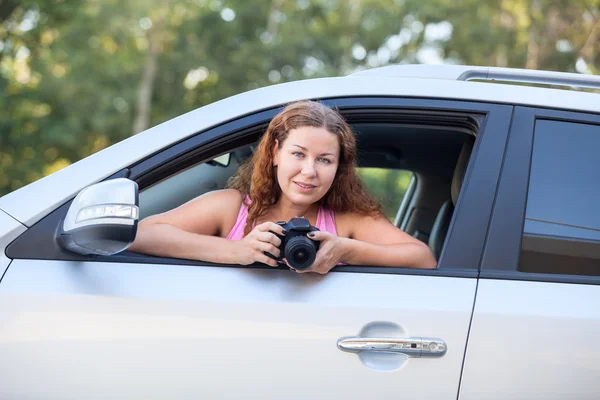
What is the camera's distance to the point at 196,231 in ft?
7.54

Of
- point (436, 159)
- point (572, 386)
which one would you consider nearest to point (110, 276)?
point (572, 386)

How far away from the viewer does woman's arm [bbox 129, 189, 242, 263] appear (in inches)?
82.0

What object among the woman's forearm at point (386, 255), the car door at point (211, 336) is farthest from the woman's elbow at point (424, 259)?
the car door at point (211, 336)

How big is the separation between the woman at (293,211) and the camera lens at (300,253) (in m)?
0.06

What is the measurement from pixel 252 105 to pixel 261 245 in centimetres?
48

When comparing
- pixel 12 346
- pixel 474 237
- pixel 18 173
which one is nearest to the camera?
pixel 12 346

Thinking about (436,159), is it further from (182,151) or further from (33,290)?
(33,290)

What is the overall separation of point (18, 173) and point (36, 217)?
1986 centimetres

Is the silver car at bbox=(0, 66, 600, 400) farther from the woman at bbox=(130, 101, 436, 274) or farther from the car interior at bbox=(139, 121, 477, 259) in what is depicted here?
the car interior at bbox=(139, 121, 477, 259)

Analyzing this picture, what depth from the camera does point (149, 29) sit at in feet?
93.2

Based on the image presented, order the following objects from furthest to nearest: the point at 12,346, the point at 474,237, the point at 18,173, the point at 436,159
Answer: the point at 18,173
the point at 436,159
the point at 474,237
the point at 12,346

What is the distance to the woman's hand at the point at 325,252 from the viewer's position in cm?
199

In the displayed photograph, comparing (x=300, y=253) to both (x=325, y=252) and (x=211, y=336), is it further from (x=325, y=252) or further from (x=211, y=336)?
(x=211, y=336)

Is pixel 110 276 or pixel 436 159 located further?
pixel 436 159
